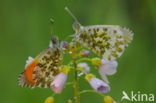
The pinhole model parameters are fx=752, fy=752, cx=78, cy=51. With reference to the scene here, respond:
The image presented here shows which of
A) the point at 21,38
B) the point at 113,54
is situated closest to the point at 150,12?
the point at 21,38

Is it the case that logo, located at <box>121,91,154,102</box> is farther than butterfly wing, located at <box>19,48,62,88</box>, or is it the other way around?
logo, located at <box>121,91,154,102</box>

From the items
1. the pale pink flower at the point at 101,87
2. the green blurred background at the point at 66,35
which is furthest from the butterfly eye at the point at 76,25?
the green blurred background at the point at 66,35

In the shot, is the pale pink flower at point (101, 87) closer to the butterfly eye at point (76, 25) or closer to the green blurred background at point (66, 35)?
the butterfly eye at point (76, 25)

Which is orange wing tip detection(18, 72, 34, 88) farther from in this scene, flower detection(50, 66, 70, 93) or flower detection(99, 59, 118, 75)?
flower detection(99, 59, 118, 75)

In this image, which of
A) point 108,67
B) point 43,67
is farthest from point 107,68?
point 43,67

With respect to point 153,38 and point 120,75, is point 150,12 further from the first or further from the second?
point 120,75

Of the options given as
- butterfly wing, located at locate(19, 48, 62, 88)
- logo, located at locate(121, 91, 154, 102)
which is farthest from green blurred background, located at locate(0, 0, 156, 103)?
butterfly wing, located at locate(19, 48, 62, 88)

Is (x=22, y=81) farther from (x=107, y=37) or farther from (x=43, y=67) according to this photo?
(x=107, y=37)
